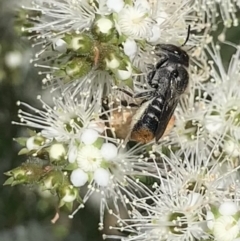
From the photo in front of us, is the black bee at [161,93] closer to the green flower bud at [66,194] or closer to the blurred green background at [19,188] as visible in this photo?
the green flower bud at [66,194]

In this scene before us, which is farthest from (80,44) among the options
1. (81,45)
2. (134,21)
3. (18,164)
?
(18,164)

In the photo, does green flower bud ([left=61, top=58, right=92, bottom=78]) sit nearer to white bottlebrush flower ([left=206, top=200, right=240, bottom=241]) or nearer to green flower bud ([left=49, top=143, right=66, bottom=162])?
green flower bud ([left=49, top=143, right=66, bottom=162])

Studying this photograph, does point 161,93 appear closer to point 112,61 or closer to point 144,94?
point 144,94

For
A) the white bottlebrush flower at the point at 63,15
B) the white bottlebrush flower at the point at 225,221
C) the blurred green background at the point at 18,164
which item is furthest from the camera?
the blurred green background at the point at 18,164

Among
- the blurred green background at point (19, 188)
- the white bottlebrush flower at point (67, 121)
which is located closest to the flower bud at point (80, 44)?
the white bottlebrush flower at point (67, 121)

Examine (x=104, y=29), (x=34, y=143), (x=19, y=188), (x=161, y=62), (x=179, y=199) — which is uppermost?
(x=104, y=29)

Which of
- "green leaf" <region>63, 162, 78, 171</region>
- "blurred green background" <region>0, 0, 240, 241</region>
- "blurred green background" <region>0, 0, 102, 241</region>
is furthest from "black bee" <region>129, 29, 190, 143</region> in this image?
"blurred green background" <region>0, 0, 102, 241</region>

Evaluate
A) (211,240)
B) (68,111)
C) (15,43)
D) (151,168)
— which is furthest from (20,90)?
(211,240)
